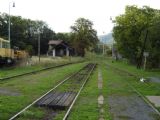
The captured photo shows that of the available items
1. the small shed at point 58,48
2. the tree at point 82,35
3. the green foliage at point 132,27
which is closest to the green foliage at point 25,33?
the small shed at point 58,48

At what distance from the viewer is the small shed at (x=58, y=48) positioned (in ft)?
424

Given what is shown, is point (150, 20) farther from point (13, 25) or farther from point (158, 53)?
point (13, 25)

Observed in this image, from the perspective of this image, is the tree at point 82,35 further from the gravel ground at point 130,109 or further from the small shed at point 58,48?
the gravel ground at point 130,109

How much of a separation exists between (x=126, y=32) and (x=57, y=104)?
6113 centimetres

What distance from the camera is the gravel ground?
14.7 metres

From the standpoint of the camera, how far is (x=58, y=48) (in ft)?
446

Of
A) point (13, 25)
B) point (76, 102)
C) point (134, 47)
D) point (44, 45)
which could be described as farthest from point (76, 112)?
point (44, 45)

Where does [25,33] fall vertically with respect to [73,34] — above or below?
below

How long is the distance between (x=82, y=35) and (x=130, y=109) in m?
132

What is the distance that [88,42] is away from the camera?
14862 cm

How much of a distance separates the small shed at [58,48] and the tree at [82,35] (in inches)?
203

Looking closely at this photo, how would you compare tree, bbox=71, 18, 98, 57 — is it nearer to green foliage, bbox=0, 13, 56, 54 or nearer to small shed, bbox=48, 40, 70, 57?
small shed, bbox=48, 40, 70, 57

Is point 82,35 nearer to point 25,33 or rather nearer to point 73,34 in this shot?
point 73,34

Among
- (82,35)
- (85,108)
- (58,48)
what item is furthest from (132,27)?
(82,35)
